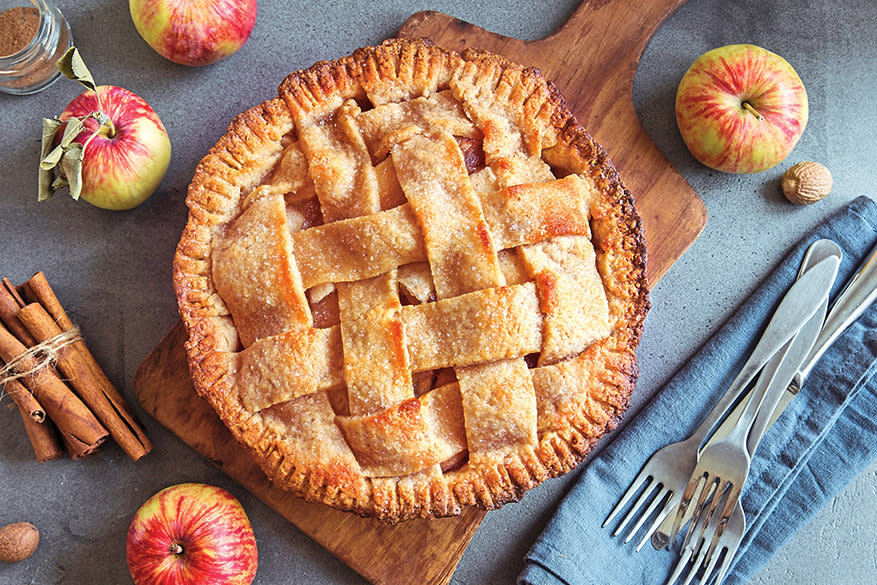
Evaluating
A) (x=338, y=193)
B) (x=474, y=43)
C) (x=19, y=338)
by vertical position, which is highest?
(x=474, y=43)

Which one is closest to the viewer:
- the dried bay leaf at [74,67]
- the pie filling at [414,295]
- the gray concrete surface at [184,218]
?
the pie filling at [414,295]

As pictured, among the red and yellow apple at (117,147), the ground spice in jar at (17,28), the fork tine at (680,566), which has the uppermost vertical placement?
the ground spice in jar at (17,28)

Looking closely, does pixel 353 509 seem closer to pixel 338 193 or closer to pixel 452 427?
pixel 452 427

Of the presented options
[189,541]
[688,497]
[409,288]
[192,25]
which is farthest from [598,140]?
[189,541]

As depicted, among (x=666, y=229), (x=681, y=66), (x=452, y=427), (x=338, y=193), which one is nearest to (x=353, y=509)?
(x=452, y=427)

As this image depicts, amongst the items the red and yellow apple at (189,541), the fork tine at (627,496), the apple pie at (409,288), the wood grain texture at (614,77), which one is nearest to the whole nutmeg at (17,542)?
the red and yellow apple at (189,541)

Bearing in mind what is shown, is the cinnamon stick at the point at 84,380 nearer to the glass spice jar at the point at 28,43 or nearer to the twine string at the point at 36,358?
the twine string at the point at 36,358
